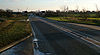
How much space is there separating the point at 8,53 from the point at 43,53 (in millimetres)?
1947

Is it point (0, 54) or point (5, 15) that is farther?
point (5, 15)

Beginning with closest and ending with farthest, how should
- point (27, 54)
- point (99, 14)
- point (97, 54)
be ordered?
point (97, 54) < point (27, 54) < point (99, 14)

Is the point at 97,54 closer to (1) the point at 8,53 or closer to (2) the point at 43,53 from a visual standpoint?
(2) the point at 43,53

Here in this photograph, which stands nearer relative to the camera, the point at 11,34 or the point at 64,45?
the point at 64,45

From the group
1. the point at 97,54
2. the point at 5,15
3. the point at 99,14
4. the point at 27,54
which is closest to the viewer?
the point at 97,54

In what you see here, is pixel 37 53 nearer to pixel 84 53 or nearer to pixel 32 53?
pixel 32 53

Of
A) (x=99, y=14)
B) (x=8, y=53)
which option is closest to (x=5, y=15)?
(x=99, y=14)

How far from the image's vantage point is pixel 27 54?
6.62 metres

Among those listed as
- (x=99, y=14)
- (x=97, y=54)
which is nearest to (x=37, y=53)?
(x=97, y=54)

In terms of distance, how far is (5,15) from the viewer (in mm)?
68250

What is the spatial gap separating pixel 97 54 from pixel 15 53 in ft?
13.9

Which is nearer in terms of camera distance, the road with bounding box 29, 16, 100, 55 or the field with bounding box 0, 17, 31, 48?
the road with bounding box 29, 16, 100, 55

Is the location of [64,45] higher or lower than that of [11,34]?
higher

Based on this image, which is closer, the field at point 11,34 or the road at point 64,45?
the road at point 64,45
